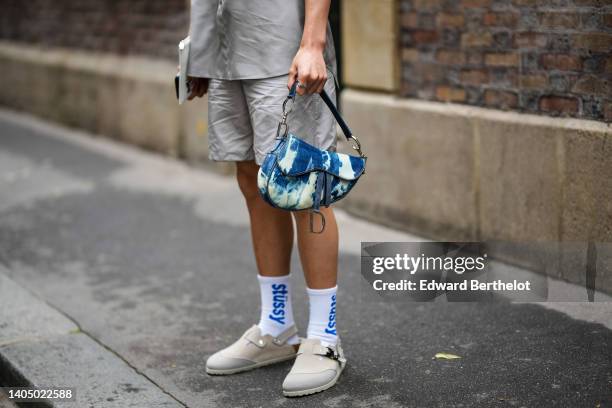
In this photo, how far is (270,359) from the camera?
11.5 feet

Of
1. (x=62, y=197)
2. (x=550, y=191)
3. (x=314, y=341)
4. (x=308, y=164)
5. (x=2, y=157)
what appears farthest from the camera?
(x=2, y=157)

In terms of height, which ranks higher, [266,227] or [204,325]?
[266,227]

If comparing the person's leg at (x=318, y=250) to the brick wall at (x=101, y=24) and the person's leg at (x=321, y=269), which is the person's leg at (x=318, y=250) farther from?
the brick wall at (x=101, y=24)

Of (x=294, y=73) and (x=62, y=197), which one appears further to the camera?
(x=62, y=197)

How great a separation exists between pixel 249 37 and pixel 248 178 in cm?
50

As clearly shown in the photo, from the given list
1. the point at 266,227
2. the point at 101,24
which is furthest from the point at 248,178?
the point at 101,24

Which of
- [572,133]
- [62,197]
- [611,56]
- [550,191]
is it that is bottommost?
[62,197]

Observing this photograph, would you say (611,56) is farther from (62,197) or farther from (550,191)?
(62,197)

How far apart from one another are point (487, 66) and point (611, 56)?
0.76m

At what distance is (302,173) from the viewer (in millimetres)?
2984

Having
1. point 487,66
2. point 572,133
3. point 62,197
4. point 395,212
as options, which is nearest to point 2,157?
point 62,197

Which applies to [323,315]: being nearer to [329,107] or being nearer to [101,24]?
[329,107]

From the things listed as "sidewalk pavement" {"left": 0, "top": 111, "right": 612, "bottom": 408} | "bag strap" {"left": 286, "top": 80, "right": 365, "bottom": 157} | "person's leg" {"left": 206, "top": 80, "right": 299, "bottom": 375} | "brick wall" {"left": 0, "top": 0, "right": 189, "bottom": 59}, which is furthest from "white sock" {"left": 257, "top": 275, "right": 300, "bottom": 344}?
"brick wall" {"left": 0, "top": 0, "right": 189, "bottom": 59}

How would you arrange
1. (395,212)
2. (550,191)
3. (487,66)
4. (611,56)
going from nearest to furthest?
(611,56), (550,191), (487,66), (395,212)
